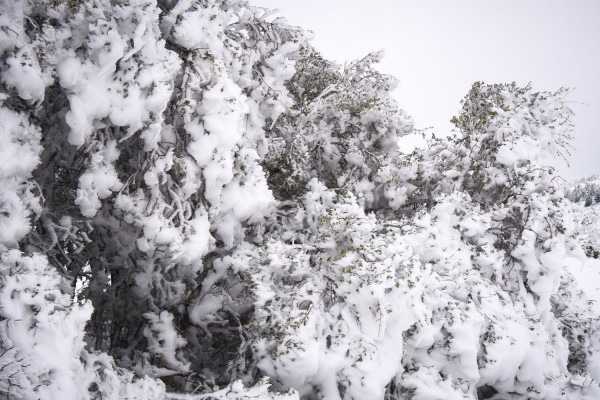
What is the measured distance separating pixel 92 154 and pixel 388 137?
6580mm

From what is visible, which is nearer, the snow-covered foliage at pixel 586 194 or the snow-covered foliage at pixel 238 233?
the snow-covered foliage at pixel 238 233

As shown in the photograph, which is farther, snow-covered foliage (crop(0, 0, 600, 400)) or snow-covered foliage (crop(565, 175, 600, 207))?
snow-covered foliage (crop(565, 175, 600, 207))

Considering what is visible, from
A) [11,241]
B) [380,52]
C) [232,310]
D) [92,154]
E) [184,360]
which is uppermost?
[380,52]

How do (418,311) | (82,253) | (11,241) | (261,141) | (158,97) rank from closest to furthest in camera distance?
(11,241) → (158,97) → (82,253) → (418,311) → (261,141)

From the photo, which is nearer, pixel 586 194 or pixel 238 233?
pixel 238 233

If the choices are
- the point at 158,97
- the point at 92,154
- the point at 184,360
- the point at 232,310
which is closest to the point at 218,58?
the point at 158,97

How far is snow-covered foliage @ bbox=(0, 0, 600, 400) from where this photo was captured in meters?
3.57

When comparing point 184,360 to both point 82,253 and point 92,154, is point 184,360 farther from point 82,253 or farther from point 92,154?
point 92,154

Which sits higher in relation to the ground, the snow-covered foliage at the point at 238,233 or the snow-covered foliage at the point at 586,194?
the snow-covered foliage at the point at 586,194

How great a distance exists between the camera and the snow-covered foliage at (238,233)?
3566 mm

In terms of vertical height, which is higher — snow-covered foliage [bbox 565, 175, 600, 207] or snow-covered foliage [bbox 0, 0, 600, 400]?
snow-covered foliage [bbox 565, 175, 600, 207]

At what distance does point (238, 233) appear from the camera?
18.9 feet

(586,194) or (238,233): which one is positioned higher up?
(586,194)

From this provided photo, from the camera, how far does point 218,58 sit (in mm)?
5234
